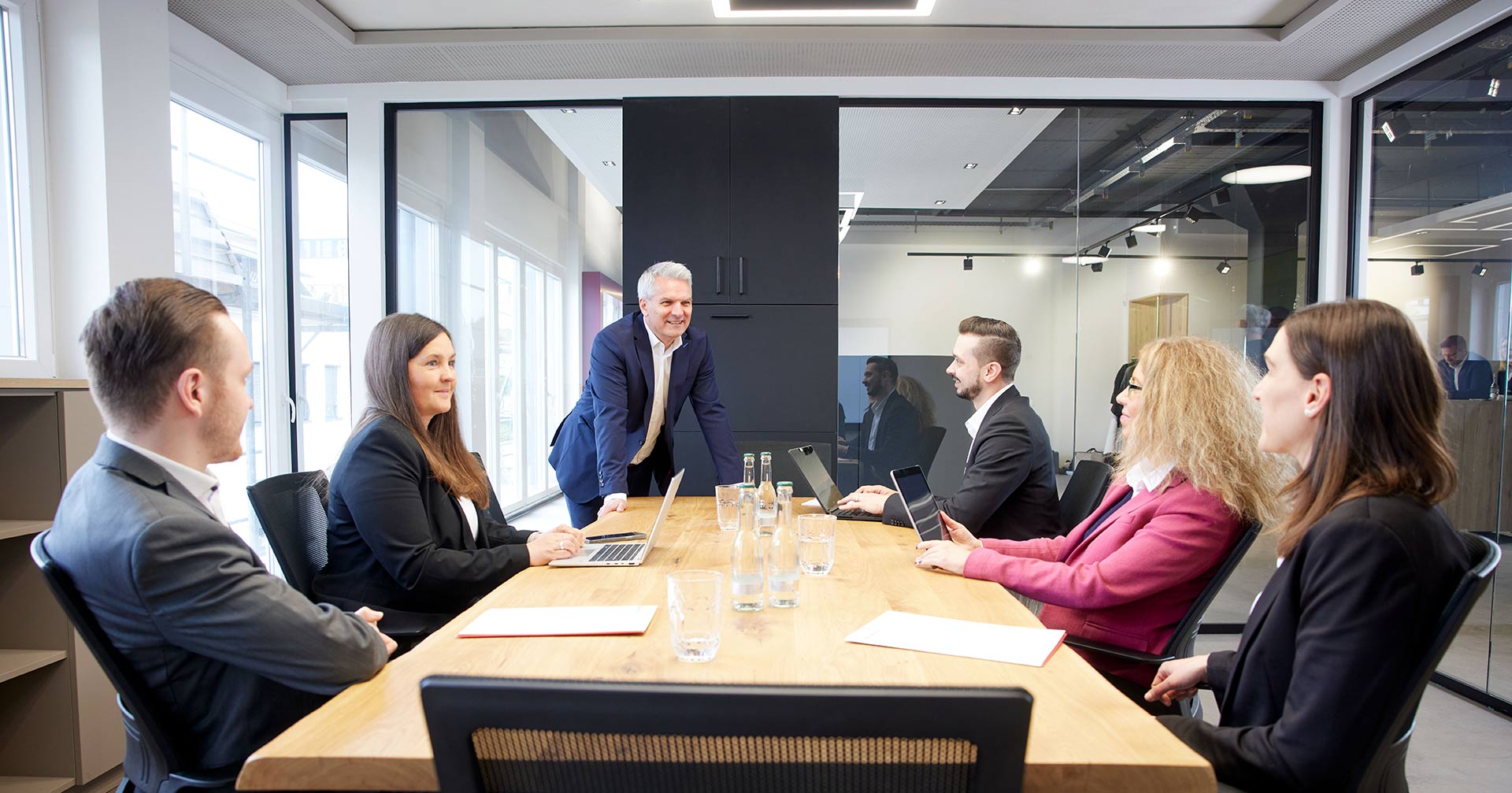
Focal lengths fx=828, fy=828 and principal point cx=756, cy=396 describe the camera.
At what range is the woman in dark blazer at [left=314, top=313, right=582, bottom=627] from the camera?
77.7 inches

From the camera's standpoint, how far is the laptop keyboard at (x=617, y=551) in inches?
82.2

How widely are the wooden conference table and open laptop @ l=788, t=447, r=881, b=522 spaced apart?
0.77m

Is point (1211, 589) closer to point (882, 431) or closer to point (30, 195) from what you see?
point (882, 431)

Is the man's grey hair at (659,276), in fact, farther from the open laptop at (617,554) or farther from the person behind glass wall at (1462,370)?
the person behind glass wall at (1462,370)

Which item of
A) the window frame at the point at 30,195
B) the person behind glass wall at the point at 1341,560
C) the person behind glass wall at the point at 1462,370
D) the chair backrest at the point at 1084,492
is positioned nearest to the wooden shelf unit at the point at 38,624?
the window frame at the point at 30,195

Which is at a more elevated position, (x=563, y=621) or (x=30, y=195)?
(x=30, y=195)

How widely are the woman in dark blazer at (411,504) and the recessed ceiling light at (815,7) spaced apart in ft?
6.12

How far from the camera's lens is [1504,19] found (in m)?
3.47

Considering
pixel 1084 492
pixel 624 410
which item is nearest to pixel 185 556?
pixel 624 410

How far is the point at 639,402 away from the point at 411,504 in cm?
150

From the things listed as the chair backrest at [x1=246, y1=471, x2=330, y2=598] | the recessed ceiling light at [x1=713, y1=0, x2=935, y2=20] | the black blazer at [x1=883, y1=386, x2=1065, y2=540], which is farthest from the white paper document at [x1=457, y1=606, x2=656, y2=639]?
the recessed ceiling light at [x1=713, y1=0, x2=935, y2=20]

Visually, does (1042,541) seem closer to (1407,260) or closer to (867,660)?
(867,660)

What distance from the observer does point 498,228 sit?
523 centimetres

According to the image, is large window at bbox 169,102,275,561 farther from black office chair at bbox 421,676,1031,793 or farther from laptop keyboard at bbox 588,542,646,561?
black office chair at bbox 421,676,1031,793
